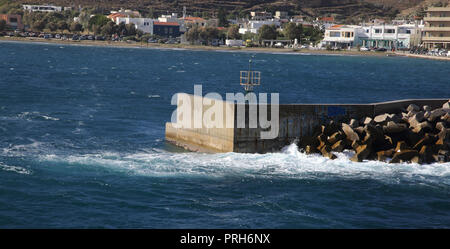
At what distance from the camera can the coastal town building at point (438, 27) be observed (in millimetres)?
152500

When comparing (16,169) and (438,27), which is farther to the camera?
(438,27)

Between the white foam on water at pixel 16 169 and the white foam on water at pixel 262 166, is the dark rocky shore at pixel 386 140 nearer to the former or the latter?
the white foam on water at pixel 262 166

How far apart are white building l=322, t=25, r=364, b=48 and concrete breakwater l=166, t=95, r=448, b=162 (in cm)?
14766

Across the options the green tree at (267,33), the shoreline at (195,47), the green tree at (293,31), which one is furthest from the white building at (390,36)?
the green tree at (267,33)

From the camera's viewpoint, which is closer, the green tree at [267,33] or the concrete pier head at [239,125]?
the concrete pier head at [239,125]

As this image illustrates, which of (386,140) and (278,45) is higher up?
(386,140)

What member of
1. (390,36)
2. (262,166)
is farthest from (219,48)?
(262,166)

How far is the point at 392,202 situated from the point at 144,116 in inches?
893

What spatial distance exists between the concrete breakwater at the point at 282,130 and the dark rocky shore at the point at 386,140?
19cm

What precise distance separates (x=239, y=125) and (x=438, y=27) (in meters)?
137

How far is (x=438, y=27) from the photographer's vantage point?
156 m

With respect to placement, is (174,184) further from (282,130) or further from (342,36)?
(342,36)
